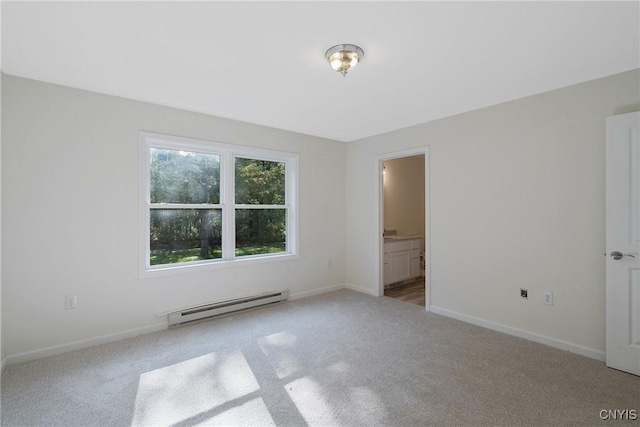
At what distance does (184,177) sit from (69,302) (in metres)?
1.62

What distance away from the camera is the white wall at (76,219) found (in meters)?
2.50

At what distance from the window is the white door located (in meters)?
3.38

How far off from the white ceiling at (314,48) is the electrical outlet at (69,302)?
1937 mm

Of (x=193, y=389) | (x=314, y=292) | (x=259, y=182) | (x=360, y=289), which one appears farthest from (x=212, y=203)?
(x=360, y=289)

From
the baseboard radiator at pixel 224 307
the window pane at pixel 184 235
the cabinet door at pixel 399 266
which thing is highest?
the window pane at pixel 184 235

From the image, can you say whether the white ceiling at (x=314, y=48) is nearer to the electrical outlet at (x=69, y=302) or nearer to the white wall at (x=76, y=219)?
the white wall at (x=76, y=219)

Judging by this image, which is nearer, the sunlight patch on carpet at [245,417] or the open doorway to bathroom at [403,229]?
the sunlight patch on carpet at [245,417]

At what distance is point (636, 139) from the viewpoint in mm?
2311

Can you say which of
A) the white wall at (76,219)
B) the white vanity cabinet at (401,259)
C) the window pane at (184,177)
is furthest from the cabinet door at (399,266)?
the window pane at (184,177)

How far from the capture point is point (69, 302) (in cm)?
272

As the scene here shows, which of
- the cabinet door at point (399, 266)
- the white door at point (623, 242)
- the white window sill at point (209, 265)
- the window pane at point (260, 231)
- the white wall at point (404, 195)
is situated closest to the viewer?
the white door at point (623, 242)

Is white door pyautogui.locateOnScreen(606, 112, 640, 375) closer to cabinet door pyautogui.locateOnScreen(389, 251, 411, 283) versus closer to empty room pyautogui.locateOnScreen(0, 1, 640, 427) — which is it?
empty room pyautogui.locateOnScreen(0, 1, 640, 427)

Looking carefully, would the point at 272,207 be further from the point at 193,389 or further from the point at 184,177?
the point at 193,389

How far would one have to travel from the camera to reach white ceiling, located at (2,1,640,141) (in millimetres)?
1724
